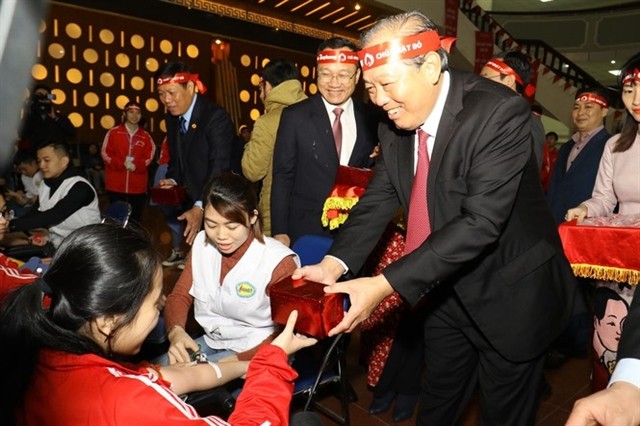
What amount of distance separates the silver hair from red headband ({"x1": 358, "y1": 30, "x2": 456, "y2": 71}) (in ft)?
0.05

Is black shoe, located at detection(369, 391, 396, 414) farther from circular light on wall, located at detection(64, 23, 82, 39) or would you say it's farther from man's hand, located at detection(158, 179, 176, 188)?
circular light on wall, located at detection(64, 23, 82, 39)

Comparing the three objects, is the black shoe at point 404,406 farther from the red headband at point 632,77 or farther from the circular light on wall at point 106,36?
the circular light on wall at point 106,36

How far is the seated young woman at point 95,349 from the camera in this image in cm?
95

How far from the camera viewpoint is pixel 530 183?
155 cm

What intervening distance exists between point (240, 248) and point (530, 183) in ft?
3.29

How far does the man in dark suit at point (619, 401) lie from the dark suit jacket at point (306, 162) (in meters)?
1.73

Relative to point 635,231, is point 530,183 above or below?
above

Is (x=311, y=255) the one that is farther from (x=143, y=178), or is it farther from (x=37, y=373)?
(x=143, y=178)

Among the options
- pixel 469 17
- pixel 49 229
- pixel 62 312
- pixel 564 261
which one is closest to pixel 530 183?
pixel 564 261

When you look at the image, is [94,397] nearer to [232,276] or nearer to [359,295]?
[359,295]

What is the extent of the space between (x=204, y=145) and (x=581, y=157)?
2.21 m

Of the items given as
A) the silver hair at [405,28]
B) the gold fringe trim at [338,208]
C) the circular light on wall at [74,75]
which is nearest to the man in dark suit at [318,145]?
the gold fringe trim at [338,208]

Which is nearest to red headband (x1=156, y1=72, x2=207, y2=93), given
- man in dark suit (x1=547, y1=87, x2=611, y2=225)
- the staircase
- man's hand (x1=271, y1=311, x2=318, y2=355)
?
man's hand (x1=271, y1=311, x2=318, y2=355)

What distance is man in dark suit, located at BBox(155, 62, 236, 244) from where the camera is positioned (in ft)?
9.79
